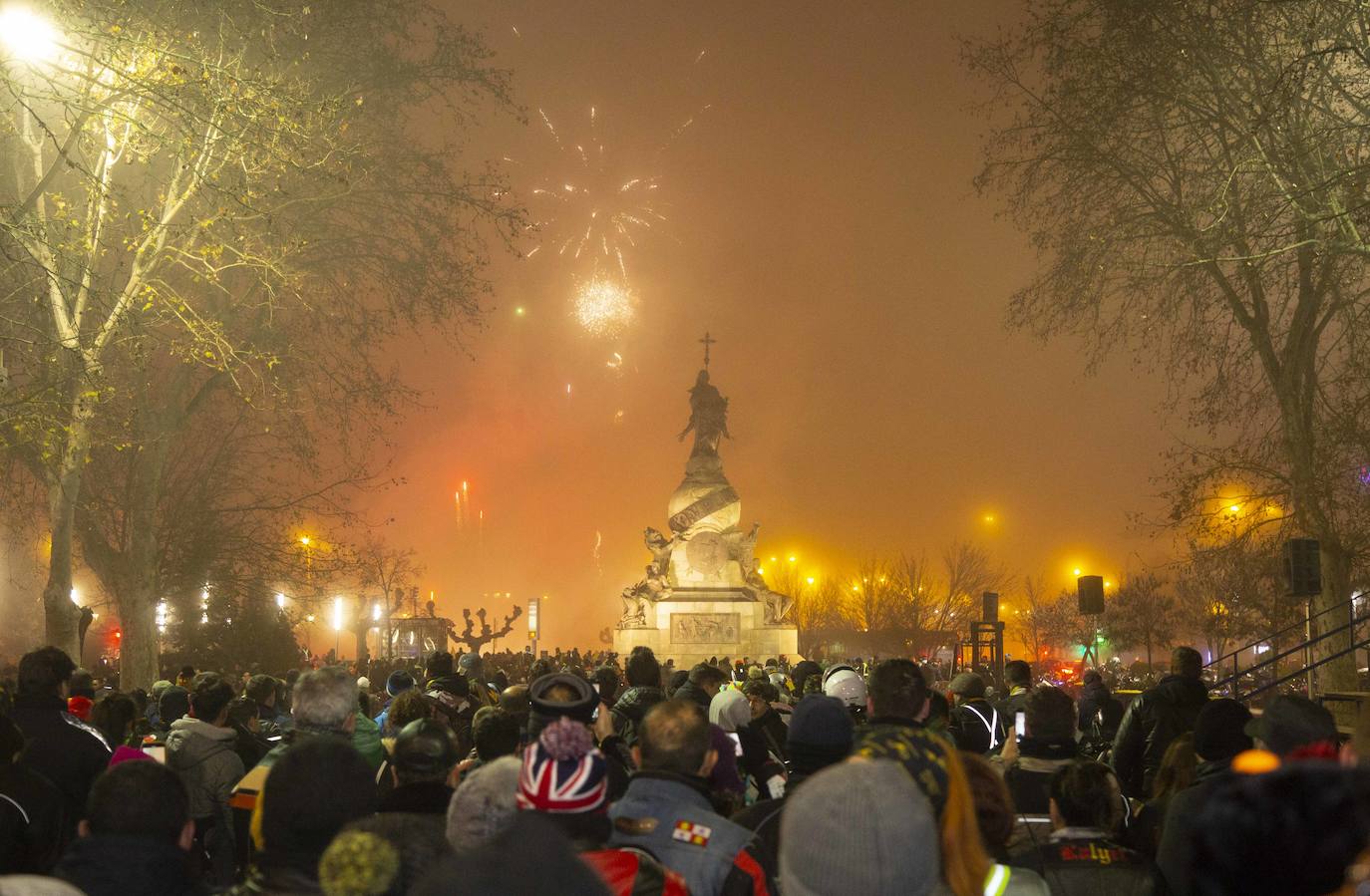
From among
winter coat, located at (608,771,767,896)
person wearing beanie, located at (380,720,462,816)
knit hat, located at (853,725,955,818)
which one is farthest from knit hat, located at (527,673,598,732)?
knit hat, located at (853,725,955,818)

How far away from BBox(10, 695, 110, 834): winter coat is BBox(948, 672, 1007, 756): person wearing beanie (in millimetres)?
5172

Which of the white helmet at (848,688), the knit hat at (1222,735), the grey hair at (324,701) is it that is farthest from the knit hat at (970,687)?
the grey hair at (324,701)

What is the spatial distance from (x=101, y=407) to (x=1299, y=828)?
1790 cm

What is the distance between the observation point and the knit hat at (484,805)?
3.96 m

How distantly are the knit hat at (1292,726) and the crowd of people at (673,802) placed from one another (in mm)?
13

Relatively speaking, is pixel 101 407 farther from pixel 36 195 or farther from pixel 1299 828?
pixel 1299 828

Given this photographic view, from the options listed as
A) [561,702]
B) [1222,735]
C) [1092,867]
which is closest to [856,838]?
[1092,867]

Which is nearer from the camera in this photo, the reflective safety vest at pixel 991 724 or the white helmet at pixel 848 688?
the white helmet at pixel 848 688

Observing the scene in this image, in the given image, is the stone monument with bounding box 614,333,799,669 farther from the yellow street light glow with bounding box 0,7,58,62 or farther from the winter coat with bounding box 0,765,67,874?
the winter coat with bounding box 0,765,67,874

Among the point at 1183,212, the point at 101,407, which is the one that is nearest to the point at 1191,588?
the point at 1183,212

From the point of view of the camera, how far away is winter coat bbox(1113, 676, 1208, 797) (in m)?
8.50

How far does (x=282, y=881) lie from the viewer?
12.1ft

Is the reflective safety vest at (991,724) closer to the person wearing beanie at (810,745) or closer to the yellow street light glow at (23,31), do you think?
the person wearing beanie at (810,745)

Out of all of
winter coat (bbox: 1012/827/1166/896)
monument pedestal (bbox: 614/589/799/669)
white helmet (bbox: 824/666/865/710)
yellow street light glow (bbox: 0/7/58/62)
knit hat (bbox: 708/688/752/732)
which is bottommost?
winter coat (bbox: 1012/827/1166/896)
